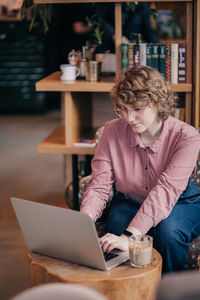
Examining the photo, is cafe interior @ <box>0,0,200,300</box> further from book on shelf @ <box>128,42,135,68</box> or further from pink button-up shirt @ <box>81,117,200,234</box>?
pink button-up shirt @ <box>81,117,200,234</box>

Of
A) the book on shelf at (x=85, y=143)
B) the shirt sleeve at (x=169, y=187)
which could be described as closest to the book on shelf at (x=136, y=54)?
the book on shelf at (x=85, y=143)

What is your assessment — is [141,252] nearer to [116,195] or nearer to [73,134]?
[116,195]

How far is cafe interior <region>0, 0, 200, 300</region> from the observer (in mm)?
1677

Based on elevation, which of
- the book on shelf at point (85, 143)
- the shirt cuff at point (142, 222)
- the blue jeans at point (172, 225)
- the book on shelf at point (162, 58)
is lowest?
the blue jeans at point (172, 225)

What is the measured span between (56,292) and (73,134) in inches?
→ 87.4

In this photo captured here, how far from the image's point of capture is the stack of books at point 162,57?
3.03 metres

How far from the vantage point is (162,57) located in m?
3.04

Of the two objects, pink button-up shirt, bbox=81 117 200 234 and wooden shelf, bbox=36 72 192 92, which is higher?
wooden shelf, bbox=36 72 192 92

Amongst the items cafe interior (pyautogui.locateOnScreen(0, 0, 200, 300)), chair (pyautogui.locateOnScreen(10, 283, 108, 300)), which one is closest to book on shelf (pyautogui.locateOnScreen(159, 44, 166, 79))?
cafe interior (pyautogui.locateOnScreen(0, 0, 200, 300))

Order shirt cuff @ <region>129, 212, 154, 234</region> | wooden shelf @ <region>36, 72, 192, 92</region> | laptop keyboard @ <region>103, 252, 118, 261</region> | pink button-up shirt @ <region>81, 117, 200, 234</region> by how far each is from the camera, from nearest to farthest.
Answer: laptop keyboard @ <region>103, 252, 118, 261</region> < shirt cuff @ <region>129, 212, 154, 234</region> < pink button-up shirt @ <region>81, 117, 200, 234</region> < wooden shelf @ <region>36, 72, 192, 92</region>

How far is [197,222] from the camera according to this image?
2.16 meters

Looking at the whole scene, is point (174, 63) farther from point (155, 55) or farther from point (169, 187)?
point (169, 187)

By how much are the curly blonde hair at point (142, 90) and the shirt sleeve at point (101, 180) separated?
0.73ft

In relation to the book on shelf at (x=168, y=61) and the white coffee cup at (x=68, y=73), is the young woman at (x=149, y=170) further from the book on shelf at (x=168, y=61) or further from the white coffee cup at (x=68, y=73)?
the white coffee cup at (x=68, y=73)
